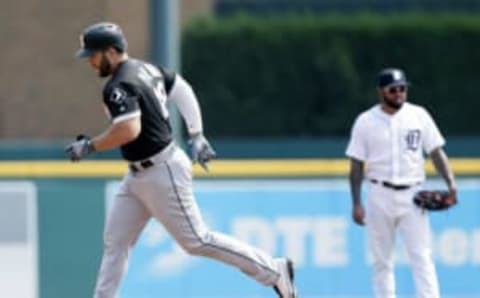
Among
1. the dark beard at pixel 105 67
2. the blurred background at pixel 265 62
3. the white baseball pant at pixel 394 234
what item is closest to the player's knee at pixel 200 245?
the dark beard at pixel 105 67

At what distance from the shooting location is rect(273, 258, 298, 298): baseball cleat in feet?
29.8

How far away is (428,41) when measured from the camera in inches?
1299

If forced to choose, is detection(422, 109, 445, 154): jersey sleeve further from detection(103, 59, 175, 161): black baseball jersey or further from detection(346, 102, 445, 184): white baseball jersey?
detection(103, 59, 175, 161): black baseball jersey

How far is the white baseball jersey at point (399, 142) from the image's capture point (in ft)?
34.0

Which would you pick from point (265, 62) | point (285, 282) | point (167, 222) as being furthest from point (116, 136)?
point (265, 62)

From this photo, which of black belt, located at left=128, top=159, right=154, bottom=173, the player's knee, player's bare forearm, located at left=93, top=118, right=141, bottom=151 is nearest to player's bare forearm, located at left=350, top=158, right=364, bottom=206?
the player's knee

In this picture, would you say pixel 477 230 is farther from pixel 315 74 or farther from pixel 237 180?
pixel 315 74

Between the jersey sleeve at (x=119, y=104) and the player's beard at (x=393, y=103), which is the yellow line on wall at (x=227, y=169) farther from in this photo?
the jersey sleeve at (x=119, y=104)

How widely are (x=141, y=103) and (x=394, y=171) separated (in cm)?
219

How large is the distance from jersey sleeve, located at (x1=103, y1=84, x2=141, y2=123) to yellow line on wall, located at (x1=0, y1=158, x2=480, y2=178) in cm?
292

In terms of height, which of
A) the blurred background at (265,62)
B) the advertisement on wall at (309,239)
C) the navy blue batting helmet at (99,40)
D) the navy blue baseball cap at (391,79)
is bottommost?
the blurred background at (265,62)

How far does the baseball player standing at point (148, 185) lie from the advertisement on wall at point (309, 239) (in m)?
2.42

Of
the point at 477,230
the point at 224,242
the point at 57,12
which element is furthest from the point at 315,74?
the point at 224,242

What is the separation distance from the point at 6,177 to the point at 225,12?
80.2ft
